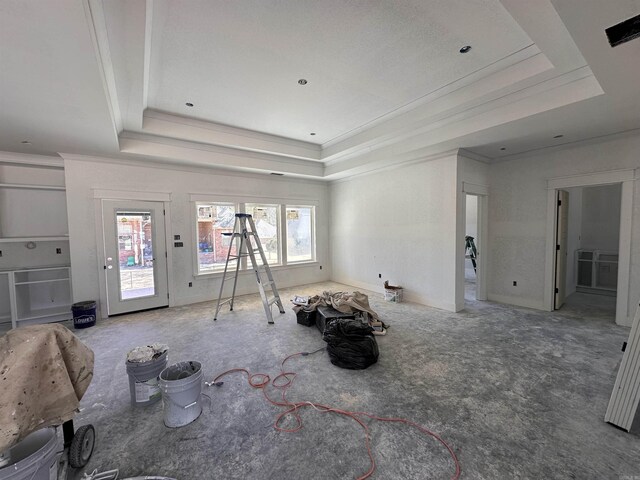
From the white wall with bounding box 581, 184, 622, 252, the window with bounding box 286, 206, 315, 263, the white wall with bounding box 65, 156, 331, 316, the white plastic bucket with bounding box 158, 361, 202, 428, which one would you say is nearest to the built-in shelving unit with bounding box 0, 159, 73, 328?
the white wall with bounding box 65, 156, 331, 316

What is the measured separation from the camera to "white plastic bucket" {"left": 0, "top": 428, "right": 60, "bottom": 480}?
1.25m

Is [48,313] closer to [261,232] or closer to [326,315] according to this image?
[261,232]

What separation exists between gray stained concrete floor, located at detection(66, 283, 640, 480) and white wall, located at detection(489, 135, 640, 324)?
1.00 m

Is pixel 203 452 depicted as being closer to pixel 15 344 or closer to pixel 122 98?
pixel 15 344

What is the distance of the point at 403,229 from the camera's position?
5500 mm

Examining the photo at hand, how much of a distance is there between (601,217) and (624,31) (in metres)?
6.02

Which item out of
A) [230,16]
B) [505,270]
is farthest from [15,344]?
[505,270]

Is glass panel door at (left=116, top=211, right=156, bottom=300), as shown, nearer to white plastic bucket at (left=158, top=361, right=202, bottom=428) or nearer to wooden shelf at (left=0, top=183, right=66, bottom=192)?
wooden shelf at (left=0, top=183, right=66, bottom=192)

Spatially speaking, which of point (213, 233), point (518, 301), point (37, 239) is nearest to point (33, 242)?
point (37, 239)

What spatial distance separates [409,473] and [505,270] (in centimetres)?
473

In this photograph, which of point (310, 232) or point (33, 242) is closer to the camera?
point (33, 242)

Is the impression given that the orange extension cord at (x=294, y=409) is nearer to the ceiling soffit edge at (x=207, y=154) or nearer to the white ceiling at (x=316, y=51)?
the white ceiling at (x=316, y=51)

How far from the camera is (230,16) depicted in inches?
85.7

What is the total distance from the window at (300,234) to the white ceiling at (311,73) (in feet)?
8.74
